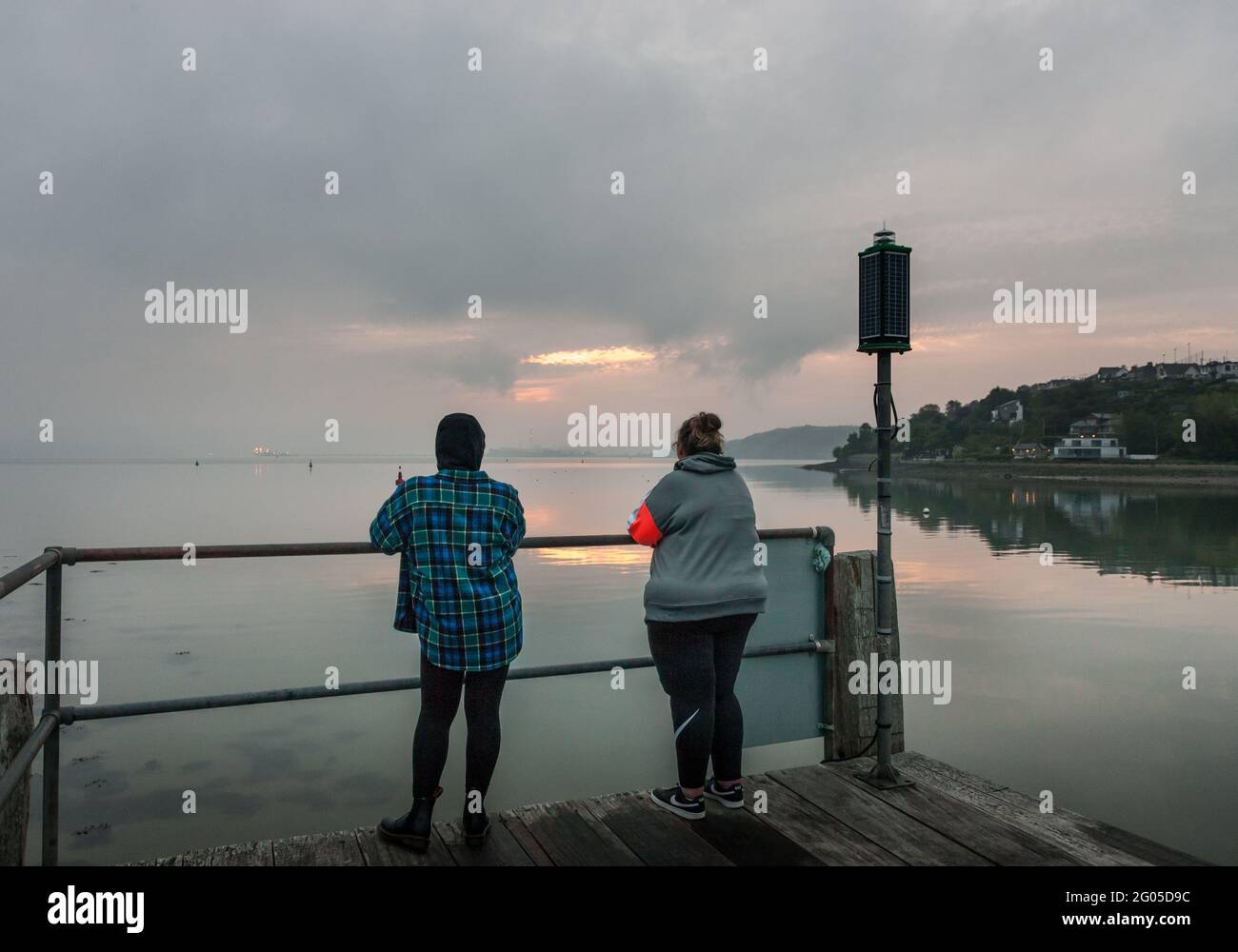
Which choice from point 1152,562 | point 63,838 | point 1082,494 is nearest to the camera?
point 63,838

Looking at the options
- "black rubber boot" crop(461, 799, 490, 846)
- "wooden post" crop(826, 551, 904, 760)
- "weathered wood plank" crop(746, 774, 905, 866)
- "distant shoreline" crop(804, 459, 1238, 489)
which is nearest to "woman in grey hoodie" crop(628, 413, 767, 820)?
"weathered wood plank" crop(746, 774, 905, 866)

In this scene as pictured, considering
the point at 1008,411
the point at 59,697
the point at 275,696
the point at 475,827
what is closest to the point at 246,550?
the point at 275,696

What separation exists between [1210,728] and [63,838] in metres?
13.1

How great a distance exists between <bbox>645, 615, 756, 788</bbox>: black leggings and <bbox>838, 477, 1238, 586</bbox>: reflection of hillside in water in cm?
2584

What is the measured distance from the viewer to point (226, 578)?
22469 mm

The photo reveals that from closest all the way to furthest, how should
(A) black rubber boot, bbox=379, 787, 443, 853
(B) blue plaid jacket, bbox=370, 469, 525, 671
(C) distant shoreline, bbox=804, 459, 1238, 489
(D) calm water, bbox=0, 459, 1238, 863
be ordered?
1. (B) blue plaid jacket, bbox=370, 469, 525, 671
2. (A) black rubber boot, bbox=379, 787, 443, 853
3. (D) calm water, bbox=0, 459, 1238, 863
4. (C) distant shoreline, bbox=804, 459, 1238, 489

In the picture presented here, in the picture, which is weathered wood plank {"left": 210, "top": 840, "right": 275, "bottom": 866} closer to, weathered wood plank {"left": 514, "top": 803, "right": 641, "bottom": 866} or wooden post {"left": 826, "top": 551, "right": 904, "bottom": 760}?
weathered wood plank {"left": 514, "top": 803, "right": 641, "bottom": 866}

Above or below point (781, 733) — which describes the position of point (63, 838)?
below

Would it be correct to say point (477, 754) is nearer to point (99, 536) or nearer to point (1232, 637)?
point (1232, 637)

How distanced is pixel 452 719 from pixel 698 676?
3.10ft

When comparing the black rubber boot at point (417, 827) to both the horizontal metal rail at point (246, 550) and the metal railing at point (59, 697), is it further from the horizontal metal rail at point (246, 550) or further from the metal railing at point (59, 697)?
the horizontal metal rail at point (246, 550)

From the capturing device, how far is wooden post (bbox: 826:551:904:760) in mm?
4434

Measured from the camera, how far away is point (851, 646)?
4457 mm
